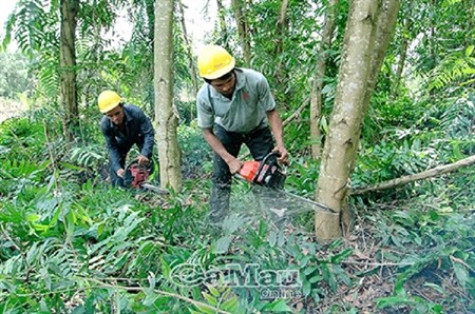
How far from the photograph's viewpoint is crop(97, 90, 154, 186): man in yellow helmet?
12.8 ft

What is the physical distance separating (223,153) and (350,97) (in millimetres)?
1064

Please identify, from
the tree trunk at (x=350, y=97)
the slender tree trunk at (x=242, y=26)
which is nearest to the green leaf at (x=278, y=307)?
the tree trunk at (x=350, y=97)

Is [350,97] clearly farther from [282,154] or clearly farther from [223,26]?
[223,26]

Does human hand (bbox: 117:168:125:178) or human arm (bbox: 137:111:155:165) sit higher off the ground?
human arm (bbox: 137:111:155:165)

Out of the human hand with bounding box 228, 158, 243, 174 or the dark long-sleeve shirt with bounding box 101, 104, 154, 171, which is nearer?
the human hand with bounding box 228, 158, 243, 174

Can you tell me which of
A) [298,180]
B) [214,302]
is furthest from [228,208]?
[214,302]

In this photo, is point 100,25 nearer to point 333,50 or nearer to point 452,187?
point 333,50

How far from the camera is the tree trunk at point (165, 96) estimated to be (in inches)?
→ 118

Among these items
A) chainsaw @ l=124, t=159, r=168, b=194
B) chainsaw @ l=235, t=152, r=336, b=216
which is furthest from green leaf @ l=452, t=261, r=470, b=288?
chainsaw @ l=124, t=159, r=168, b=194

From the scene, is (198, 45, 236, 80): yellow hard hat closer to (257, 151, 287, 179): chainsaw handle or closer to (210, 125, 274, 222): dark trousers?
(257, 151, 287, 179): chainsaw handle

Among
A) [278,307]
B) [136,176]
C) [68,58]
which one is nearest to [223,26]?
[68,58]

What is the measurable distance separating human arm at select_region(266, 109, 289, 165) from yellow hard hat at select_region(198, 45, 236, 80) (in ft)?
1.88

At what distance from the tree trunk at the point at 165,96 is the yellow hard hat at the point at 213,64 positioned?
51 cm

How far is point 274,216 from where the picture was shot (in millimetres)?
3105
